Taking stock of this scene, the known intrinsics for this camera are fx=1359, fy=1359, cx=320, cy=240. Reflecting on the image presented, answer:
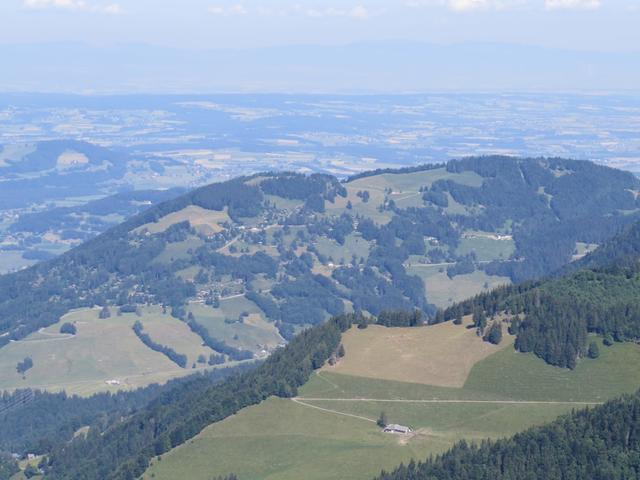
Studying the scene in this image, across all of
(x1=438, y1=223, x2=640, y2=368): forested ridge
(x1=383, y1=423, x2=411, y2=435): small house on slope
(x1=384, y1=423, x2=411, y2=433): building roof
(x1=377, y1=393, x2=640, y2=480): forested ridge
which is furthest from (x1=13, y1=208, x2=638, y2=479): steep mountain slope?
(x1=377, y1=393, x2=640, y2=480): forested ridge

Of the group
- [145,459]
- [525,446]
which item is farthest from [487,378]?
[145,459]

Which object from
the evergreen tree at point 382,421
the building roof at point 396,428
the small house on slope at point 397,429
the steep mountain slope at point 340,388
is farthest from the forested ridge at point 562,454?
the steep mountain slope at point 340,388

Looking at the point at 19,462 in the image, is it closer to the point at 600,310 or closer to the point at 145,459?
the point at 145,459

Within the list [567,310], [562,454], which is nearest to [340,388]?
[567,310]

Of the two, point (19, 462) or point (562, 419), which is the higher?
point (562, 419)

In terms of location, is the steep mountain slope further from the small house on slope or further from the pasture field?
the small house on slope

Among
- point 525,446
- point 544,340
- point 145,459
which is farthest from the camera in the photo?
point 544,340
